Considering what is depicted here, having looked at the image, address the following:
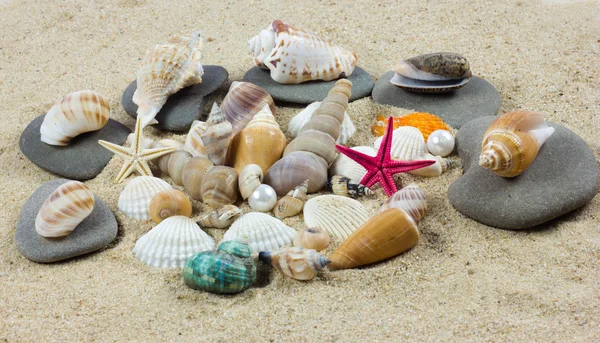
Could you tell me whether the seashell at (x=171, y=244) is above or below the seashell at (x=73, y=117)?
below

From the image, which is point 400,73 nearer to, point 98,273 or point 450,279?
point 450,279

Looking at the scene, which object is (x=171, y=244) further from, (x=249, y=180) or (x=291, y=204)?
(x=291, y=204)

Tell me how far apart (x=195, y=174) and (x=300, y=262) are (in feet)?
3.35

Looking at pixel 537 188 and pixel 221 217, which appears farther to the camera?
pixel 221 217

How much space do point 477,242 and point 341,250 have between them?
0.71 metres

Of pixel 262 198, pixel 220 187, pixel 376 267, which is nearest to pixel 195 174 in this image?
pixel 220 187

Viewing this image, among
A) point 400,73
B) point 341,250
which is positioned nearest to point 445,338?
point 341,250

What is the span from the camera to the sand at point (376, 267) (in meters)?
2.54

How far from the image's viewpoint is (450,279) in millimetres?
2816

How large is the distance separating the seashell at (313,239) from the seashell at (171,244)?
48cm

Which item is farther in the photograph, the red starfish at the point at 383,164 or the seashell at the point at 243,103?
the seashell at the point at 243,103

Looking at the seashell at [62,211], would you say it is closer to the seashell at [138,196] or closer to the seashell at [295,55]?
the seashell at [138,196]

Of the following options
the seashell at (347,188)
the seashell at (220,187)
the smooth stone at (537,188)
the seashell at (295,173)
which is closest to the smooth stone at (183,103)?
the seashell at (220,187)

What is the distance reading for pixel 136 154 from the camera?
3785 mm
